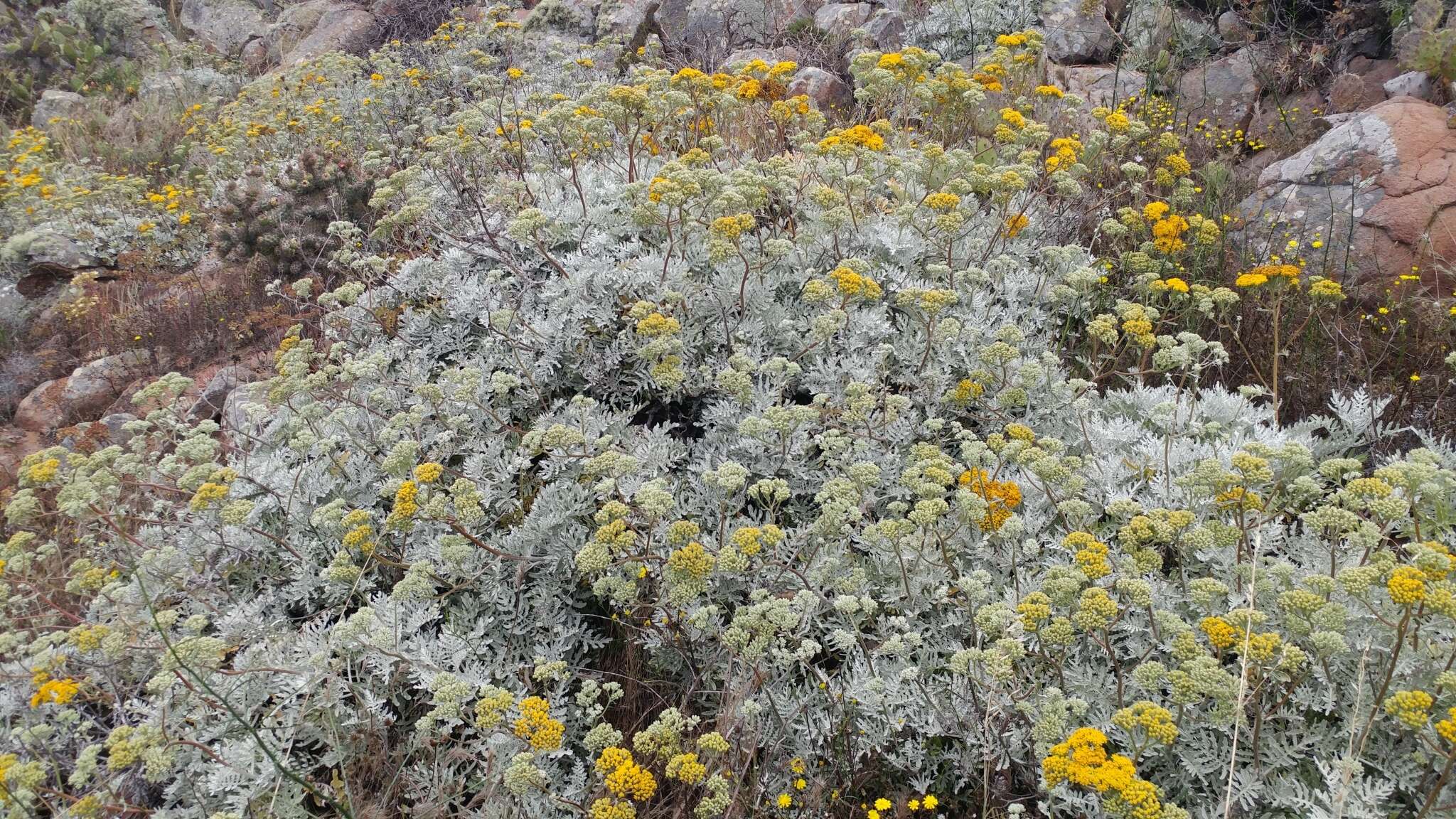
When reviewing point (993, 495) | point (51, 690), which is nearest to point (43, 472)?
point (51, 690)

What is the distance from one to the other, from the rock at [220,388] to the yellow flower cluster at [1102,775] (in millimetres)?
5264

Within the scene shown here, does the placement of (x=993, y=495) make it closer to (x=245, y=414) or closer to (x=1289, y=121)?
(x=245, y=414)

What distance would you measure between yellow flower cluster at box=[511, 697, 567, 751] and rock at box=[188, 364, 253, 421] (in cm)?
417

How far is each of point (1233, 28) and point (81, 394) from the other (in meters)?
9.85

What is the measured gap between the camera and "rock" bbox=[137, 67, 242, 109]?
12.0 meters

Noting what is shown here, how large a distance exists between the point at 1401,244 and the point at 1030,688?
12.4 feet

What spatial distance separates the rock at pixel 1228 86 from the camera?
649 cm

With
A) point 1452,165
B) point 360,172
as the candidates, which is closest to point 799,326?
point 1452,165

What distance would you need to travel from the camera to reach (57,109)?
1224 cm

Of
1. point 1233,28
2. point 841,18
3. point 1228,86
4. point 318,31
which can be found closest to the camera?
point 1228,86

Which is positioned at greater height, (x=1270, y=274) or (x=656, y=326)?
(x=656, y=326)

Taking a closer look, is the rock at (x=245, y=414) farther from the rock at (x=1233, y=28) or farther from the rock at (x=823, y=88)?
the rock at (x=1233, y=28)

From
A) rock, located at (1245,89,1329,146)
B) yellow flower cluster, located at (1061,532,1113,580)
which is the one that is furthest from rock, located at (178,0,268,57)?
yellow flower cluster, located at (1061,532,1113,580)

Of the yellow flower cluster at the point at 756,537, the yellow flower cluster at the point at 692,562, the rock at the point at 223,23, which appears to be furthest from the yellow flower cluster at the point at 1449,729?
the rock at the point at 223,23
